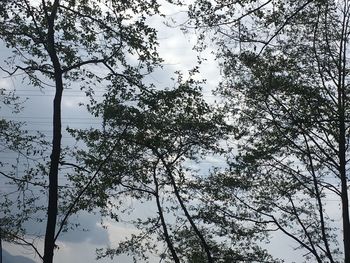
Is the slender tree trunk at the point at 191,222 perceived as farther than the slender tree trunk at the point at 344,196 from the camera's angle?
Yes

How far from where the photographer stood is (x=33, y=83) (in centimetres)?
1479

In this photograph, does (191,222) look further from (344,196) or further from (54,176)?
(54,176)

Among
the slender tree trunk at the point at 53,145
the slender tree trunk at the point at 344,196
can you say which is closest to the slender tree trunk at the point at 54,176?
the slender tree trunk at the point at 53,145

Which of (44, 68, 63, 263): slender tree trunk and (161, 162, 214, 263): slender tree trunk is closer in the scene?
(44, 68, 63, 263): slender tree trunk

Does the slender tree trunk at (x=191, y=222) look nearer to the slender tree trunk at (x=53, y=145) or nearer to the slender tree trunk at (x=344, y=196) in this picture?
the slender tree trunk at (x=344, y=196)

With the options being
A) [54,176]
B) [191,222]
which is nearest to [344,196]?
[191,222]

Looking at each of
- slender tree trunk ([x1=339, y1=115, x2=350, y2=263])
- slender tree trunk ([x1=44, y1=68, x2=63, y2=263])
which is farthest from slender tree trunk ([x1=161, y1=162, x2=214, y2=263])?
slender tree trunk ([x1=44, y1=68, x2=63, y2=263])

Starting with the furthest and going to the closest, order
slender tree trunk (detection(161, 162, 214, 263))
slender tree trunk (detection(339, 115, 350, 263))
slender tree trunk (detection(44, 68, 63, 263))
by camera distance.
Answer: slender tree trunk (detection(161, 162, 214, 263)), slender tree trunk (detection(339, 115, 350, 263)), slender tree trunk (detection(44, 68, 63, 263))

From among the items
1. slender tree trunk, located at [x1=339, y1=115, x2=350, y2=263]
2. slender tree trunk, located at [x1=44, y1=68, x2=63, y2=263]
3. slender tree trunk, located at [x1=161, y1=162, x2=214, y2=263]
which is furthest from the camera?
slender tree trunk, located at [x1=161, y1=162, x2=214, y2=263]

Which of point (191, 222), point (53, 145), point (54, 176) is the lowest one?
point (54, 176)

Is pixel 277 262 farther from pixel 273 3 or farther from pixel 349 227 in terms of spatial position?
pixel 273 3

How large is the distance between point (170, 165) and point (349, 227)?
724 centimetres

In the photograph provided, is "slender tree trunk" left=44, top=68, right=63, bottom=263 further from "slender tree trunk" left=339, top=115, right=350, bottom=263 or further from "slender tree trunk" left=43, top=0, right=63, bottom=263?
"slender tree trunk" left=339, top=115, right=350, bottom=263

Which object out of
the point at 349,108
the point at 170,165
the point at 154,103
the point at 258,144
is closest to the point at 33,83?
the point at 154,103
